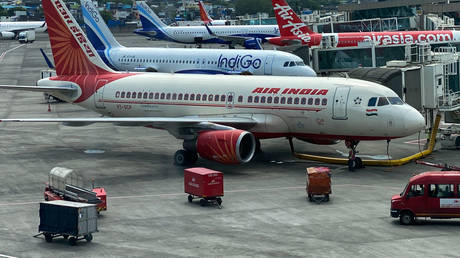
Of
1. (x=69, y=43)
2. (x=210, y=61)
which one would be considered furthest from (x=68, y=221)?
(x=210, y=61)

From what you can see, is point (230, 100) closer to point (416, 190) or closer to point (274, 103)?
point (274, 103)

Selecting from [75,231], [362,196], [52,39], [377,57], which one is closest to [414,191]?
[362,196]

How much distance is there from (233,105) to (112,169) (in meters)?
7.39

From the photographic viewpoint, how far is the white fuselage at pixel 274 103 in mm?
40531

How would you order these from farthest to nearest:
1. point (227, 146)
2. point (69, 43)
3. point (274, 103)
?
point (69, 43), point (274, 103), point (227, 146)

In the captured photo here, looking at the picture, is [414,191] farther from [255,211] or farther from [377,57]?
[377,57]

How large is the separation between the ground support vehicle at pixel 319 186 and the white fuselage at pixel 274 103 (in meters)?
6.76

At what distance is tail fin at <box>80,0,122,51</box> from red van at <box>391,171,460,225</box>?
44570 mm

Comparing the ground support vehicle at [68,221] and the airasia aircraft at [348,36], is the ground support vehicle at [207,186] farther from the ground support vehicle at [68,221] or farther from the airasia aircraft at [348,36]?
the airasia aircraft at [348,36]

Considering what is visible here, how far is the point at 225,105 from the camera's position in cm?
4478

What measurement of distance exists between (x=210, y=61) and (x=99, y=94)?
23.4m

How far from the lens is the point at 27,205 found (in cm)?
3481

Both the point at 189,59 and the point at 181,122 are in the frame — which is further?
the point at 189,59

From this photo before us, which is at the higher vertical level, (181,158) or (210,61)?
(210,61)
